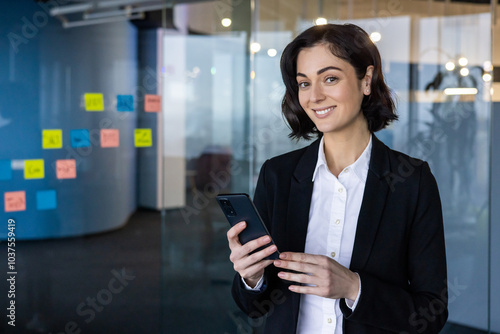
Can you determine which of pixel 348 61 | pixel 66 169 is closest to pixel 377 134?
pixel 66 169

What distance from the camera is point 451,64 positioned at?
386cm

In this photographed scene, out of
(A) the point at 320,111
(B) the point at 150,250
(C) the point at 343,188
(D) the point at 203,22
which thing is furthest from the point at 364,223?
(B) the point at 150,250

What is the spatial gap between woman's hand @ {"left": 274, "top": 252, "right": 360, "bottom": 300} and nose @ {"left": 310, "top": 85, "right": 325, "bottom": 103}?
0.40 meters

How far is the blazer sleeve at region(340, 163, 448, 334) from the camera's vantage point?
1.26 metres

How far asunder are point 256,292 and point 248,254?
0.13 m

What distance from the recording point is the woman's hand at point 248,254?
126cm

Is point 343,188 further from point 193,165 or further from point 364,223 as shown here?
point 193,165

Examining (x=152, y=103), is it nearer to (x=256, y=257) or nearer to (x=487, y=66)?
(x=487, y=66)

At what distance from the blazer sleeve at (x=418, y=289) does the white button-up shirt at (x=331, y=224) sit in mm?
66

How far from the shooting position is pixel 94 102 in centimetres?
398

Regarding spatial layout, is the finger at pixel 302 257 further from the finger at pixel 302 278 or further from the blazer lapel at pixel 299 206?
the blazer lapel at pixel 299 206

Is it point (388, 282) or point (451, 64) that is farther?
point (451, 64)

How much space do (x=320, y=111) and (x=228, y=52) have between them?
2.89 m

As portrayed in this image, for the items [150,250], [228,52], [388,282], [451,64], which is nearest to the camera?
[388,282]
